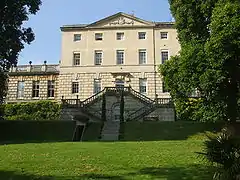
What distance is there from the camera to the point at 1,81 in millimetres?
30719

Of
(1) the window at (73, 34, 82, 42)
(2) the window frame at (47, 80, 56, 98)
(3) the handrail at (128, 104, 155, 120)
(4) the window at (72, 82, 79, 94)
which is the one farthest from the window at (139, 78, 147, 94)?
(2) the window frame at (47, 80, 56, 98)

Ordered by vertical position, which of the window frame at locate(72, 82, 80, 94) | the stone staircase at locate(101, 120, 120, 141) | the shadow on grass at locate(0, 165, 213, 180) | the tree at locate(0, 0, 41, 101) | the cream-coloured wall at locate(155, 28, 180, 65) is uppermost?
the cream-coloured wall at locate(155, 28, 180, 65)

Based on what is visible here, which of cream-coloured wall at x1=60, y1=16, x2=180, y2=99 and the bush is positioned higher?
cream-coloured wall at x1=60, y1=16, x2=180, y2=99

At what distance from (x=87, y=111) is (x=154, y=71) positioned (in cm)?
1228

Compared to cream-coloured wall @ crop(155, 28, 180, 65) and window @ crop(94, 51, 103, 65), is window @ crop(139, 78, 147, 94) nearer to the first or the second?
cream-coloured wall @ crop(155, 28, 180, 65)

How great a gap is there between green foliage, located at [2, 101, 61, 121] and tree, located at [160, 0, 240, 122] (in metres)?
21.2

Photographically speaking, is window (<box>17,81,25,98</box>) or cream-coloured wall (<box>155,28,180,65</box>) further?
window (<box>17,81,25,98</box>)

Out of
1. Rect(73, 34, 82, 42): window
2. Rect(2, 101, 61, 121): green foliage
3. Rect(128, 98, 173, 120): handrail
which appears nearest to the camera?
Rect(128, 98, 173, 120): handrail

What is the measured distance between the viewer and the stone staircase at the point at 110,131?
29.6 m

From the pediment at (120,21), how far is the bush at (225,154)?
40.3 m

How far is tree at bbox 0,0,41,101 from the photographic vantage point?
92.2ft

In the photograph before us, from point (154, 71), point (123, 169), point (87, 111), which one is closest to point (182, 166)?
point (123, 169)

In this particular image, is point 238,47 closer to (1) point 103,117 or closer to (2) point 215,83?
(2) point 215,83

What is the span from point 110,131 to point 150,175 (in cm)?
1886
